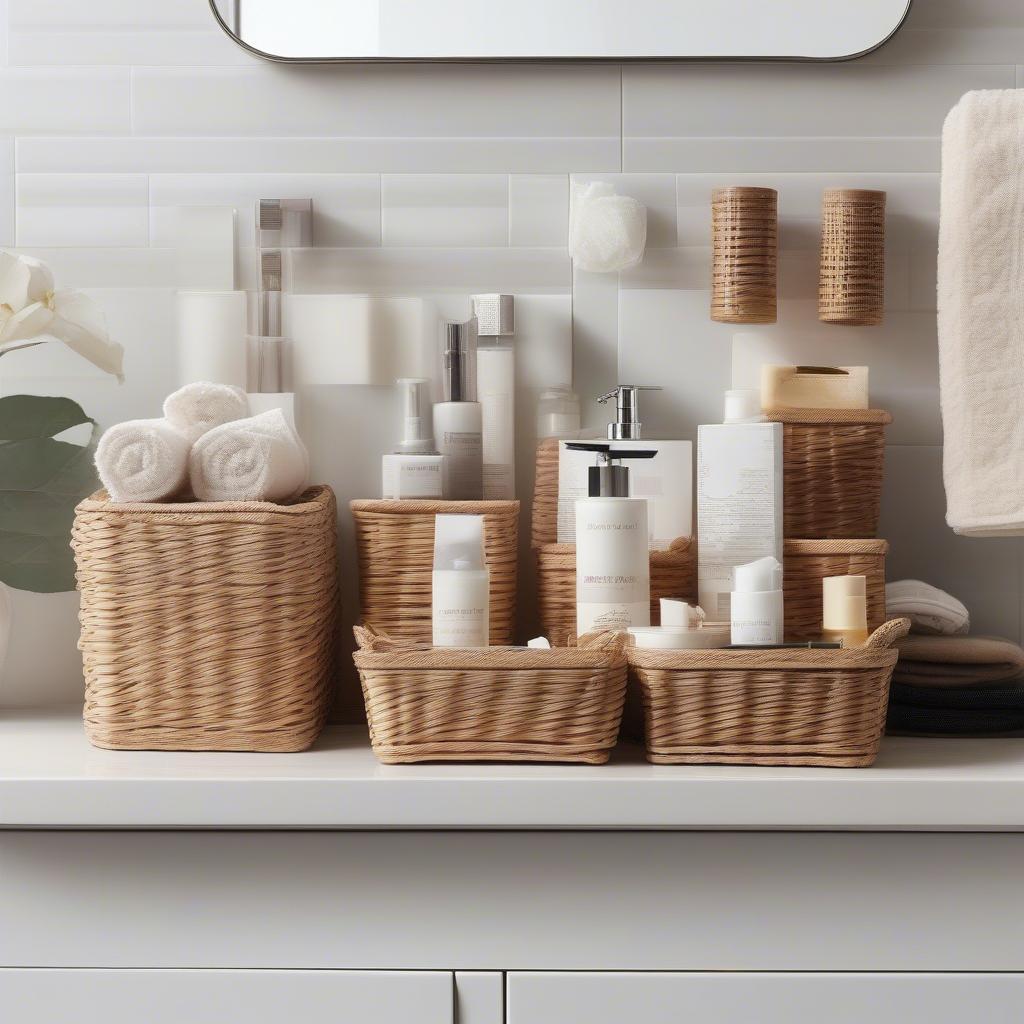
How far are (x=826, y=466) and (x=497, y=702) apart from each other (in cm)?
45

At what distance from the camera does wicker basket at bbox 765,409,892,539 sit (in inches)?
44.7

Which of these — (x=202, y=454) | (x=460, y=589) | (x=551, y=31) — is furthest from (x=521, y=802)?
(x=551, y=31)

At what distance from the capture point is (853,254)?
117 centimetres

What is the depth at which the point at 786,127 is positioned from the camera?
1242 millimetres

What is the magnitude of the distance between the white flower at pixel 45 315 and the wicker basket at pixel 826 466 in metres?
0.70

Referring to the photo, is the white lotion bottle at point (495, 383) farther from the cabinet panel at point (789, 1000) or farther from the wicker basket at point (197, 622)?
the cabinet panel at point (789, 1000)

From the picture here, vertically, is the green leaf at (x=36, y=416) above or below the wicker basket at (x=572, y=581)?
above

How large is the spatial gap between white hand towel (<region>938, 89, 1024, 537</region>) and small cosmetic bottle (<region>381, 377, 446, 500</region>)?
53cm

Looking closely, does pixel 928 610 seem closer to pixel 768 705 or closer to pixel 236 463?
pixel 768 705

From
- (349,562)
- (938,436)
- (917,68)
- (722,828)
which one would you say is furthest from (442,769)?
(917,68)

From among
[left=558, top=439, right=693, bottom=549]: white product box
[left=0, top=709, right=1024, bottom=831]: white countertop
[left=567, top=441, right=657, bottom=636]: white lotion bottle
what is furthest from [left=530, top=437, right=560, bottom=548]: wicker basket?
[left=0, top=709, right=1024, bottom=831]: white countertop

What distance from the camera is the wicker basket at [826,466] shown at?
114 centimetres

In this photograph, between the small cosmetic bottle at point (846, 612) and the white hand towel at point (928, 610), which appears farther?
the white hand towel at point (928, 610)

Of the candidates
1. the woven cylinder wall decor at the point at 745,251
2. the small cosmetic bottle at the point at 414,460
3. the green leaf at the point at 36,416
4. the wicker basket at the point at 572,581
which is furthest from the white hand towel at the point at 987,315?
the green leaf at the point at 36,416
